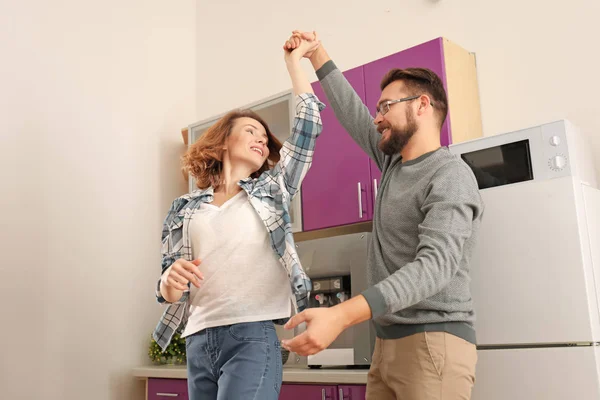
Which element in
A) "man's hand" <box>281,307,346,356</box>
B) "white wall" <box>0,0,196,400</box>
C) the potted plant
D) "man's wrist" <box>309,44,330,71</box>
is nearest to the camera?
"man's hand" <box>281,307,346,356</box>

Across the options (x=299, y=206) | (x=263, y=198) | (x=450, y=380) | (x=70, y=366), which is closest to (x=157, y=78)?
(x=299, y=206)

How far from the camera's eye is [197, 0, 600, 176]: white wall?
7.49 feet

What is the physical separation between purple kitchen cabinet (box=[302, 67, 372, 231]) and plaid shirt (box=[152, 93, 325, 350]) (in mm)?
734

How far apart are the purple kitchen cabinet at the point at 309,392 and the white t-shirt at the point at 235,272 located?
2.06 ft

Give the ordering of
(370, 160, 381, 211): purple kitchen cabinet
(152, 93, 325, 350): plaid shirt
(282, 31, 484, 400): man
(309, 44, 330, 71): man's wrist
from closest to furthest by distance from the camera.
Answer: (282, 31, 484, 400): man
(152, 93, 325, 350): plaid shirt
(309, 44, 330, 71): man's wrist
(370, 160, 381, 211): purple kitchen cabinet

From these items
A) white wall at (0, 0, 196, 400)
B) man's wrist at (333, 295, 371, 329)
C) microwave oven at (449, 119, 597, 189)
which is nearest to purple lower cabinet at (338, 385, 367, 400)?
microwave oven at (449, 119, 597, 189)

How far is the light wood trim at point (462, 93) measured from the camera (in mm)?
2279

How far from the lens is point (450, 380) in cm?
138

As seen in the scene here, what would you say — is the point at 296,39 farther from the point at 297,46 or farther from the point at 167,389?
the point at 167,389

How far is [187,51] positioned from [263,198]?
2.25m

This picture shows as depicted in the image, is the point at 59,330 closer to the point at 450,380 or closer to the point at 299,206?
the point at 299,206

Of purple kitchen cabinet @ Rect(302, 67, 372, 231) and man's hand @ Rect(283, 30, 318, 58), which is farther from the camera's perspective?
purple kitchen cabinet @ Rect(302, 67, 372, 231)

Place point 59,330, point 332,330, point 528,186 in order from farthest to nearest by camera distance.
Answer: point 59,330
point 528,186
point 332,330

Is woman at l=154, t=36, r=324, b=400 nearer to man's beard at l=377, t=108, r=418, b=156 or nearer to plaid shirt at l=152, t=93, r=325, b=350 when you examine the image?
plaid shirt at l=152, t=93, r=325, b=350
